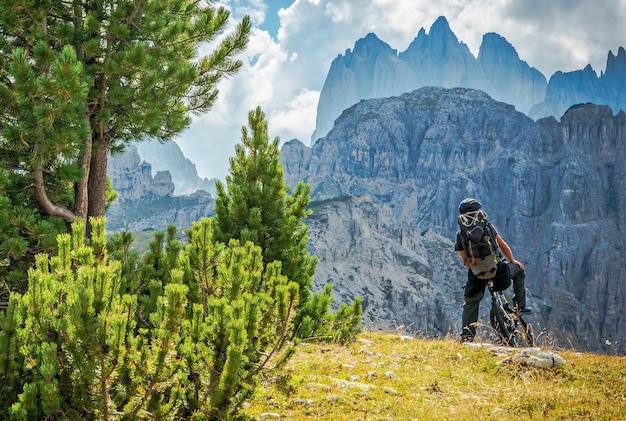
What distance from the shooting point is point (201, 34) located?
10727 mm

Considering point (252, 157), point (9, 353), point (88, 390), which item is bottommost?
point (88, 390)

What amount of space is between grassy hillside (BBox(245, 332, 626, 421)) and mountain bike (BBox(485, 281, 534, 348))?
2.35 feet

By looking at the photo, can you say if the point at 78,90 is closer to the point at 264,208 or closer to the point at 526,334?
the point at 264,208

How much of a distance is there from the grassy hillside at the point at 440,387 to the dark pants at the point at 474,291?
1154mm

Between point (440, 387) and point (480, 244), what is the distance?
139 inches

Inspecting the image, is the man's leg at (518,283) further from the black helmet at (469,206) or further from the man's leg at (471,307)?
the black helmet at (469,206)

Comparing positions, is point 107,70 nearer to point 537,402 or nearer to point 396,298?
point 537,402

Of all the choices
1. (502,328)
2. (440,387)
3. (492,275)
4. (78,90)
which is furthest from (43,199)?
(502,328)

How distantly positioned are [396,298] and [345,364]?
168662mm

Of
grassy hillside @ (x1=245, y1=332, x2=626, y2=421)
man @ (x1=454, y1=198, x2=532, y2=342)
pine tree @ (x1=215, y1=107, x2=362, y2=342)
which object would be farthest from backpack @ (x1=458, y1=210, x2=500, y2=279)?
pine tree @ (x1=215, y1=107, x2=362, y2=342)

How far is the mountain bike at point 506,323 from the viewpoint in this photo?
31.0ft

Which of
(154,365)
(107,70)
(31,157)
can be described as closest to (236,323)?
(154,365)

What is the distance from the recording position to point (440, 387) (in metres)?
6.98

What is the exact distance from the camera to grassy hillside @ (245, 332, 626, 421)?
568 cm
